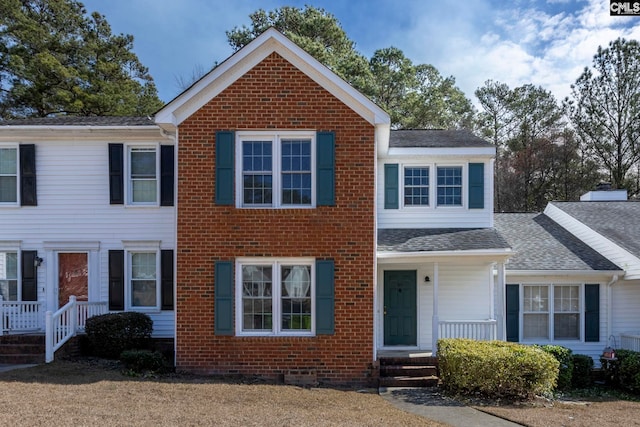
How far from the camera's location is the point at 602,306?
1202 centimetres

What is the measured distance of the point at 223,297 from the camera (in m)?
9.42

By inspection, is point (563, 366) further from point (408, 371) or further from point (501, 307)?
point (408, 371)

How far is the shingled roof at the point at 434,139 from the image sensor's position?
1238 centimetres

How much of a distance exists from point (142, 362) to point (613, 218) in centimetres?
1471

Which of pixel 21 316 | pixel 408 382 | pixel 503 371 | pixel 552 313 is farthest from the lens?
pixel 552 313

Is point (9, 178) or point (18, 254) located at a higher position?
point (9, 178)

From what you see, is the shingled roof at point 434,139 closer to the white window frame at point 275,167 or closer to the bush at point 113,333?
the white window frame at point 275,167

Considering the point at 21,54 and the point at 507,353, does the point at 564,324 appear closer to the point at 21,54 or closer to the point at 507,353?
the point at 507,353

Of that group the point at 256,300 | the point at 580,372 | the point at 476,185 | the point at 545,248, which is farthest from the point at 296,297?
the point at 545,248

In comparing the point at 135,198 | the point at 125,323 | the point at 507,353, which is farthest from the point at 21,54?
the point at 507,353

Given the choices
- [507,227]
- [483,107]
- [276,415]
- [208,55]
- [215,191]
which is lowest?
[276,415]

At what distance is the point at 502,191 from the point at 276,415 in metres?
28.5

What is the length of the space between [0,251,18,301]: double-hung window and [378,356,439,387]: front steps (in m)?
9.88

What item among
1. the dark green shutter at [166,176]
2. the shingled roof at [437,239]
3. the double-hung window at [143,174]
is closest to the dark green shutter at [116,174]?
the double-hung window at [143,174]
